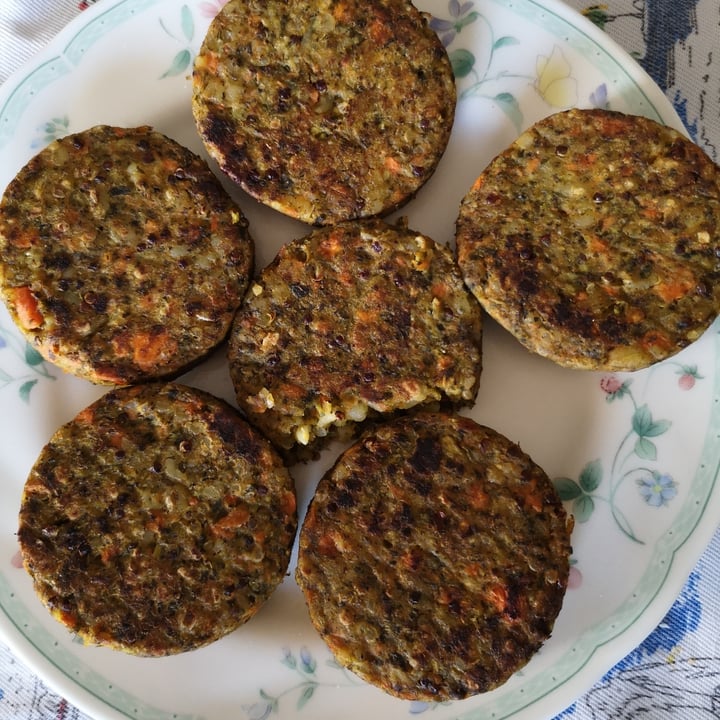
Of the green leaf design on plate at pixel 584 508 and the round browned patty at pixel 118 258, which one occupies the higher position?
the round browned patty at pixel 118 258

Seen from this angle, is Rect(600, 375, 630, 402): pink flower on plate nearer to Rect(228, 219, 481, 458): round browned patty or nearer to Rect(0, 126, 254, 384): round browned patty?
Rect(228, 219, 481, 458): round browned patty

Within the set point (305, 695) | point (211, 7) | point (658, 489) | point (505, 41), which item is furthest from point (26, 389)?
point (658, 489)

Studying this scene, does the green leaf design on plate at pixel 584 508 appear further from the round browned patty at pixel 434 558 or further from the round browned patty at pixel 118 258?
the round browned patty at pixel 118 258

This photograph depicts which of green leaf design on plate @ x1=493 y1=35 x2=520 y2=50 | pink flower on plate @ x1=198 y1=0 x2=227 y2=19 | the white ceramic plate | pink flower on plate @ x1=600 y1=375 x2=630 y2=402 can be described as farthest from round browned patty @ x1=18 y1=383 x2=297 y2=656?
green leaf design on plate @ x1=493 y1=35 x2=520 y2=50

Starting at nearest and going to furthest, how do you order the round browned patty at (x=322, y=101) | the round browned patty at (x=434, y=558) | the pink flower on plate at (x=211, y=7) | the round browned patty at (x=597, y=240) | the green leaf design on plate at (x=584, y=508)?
1. the round browned patty at (x=434, y=558)
2. the round browned patty at (x=597, y=240)
3. the round browned patty at (x=322, y=101)
4. the green leaf design on plate at (x=584, y=508)
5. the pink flower on plate at (x=211, y=7)

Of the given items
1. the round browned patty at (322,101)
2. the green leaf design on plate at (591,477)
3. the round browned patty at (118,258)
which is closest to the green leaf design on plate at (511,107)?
the round browned patty at (322,101)

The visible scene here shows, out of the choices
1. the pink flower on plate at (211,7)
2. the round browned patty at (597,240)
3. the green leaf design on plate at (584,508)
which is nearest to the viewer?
the round browned patty at (597,240)
